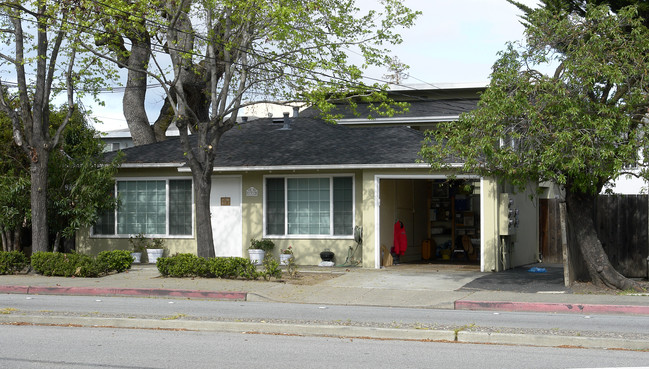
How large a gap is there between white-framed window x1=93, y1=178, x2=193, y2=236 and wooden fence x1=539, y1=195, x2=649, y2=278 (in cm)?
1156

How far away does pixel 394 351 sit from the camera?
9406mm

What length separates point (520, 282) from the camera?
17.5 metres

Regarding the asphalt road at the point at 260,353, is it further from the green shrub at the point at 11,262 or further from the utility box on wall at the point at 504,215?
the utility box on wall at the point at 504,215

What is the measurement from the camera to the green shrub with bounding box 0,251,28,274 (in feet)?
64.1

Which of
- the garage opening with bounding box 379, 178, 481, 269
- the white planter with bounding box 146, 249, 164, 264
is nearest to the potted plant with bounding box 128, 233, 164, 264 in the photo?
the white planter with bounding box 146, 249, 164, 264

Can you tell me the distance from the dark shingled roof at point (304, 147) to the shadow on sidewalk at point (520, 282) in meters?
3.82

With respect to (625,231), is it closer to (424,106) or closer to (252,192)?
(252,192)

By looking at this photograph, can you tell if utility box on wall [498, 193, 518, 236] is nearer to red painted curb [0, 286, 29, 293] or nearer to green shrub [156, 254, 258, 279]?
green shrub [156, 254, 258, 279]

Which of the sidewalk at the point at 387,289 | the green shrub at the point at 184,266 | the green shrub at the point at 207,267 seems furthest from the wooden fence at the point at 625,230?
the green shrub at the point at 184,266

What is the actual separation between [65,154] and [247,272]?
7566 mm

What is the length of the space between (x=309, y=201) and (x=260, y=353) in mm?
12793

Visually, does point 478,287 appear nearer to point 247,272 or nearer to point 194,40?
point 247,272

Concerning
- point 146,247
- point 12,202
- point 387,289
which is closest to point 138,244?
point 146,247

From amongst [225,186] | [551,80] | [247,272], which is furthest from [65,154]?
[551,80]
